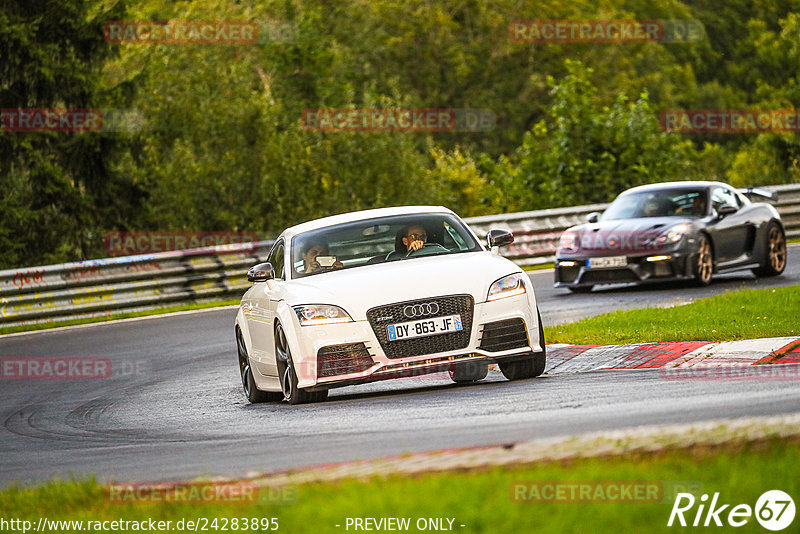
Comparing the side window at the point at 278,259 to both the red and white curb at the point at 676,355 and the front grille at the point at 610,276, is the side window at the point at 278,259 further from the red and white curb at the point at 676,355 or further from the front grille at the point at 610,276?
the front grille at the point at 610,276

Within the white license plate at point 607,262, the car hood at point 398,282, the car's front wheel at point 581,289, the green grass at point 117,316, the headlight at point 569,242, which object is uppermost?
the car hood at point 398,282

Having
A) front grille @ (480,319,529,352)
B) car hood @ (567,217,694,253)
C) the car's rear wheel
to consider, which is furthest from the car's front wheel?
the car's rear wheel

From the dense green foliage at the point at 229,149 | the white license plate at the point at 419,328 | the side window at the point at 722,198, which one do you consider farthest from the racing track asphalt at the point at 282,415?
the dense green foliage at the point at 229,149

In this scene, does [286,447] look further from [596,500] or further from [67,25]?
[67,25]

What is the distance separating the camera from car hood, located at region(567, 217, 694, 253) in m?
18.1

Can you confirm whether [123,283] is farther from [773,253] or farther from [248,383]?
[248,383]

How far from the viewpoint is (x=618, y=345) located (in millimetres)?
12555

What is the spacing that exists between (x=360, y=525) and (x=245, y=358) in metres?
7.12

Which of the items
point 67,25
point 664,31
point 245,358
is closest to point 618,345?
point 245,358

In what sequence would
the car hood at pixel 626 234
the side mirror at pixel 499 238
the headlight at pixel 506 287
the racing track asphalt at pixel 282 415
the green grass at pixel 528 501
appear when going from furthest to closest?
1. the car hood at pixel 626 234
2. the side mirror at pixel 499 238
3. the headlight at pixel 506 287
4. the racing track asphalt at pixel 282 415
5. the green grass at pixel 528 501

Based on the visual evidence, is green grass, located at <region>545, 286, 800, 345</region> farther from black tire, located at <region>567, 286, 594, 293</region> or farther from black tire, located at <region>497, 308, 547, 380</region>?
black tire, located at <region>567, 286, 594, 293</region>

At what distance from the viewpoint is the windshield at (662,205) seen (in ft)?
62.1

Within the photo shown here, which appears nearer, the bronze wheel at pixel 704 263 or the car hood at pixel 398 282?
the car hood at pixel 398 282

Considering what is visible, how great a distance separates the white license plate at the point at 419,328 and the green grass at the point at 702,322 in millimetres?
2980
